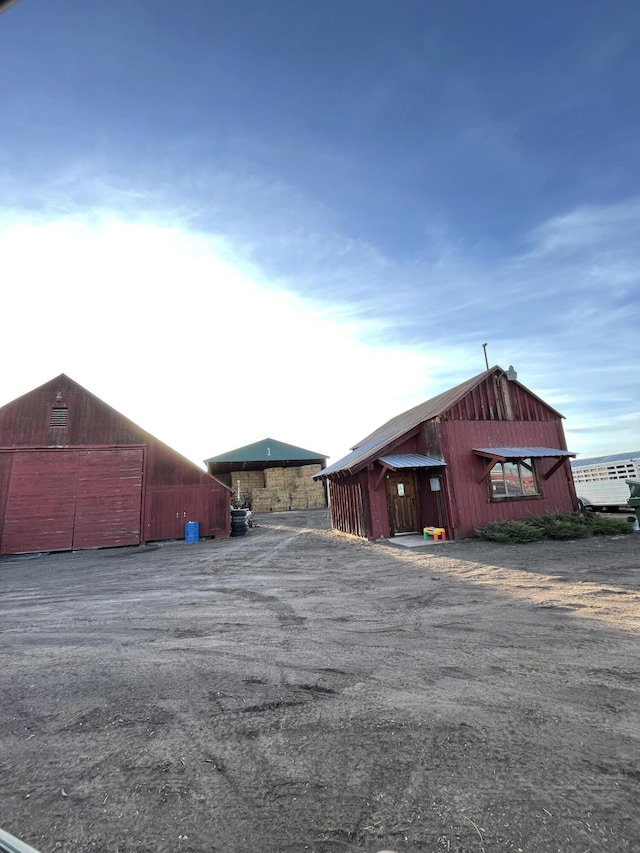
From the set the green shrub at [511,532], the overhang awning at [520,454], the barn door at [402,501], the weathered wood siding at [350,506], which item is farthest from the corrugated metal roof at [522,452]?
the weathered wood siding at [350,506]

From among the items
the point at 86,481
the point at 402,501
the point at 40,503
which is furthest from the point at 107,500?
the point at 402,501

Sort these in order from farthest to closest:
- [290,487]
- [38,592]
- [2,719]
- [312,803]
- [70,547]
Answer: [290,487], [70,547], [38,592], [2,719], [312,803]

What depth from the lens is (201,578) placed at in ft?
31.1

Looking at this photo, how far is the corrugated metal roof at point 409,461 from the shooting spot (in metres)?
13.5

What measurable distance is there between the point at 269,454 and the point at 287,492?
4039 millimetres

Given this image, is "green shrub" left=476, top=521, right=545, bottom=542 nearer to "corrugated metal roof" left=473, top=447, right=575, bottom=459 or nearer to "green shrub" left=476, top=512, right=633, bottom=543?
"green shrub" left=476, top=512, right=633, bottom=543

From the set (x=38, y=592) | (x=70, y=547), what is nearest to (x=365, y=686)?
(x=38, y=592)

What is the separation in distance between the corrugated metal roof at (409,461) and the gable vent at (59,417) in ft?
46.8

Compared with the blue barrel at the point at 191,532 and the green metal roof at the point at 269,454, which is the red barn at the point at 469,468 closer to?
the blue barrel at the point at 191,532

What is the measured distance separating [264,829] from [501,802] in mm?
1318

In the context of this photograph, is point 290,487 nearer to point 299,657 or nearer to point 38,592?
point 38,592

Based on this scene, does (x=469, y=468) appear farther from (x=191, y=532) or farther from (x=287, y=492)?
(x=287, y=492)

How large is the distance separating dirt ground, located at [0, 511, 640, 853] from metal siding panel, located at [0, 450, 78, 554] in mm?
11373

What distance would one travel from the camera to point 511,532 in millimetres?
12781
